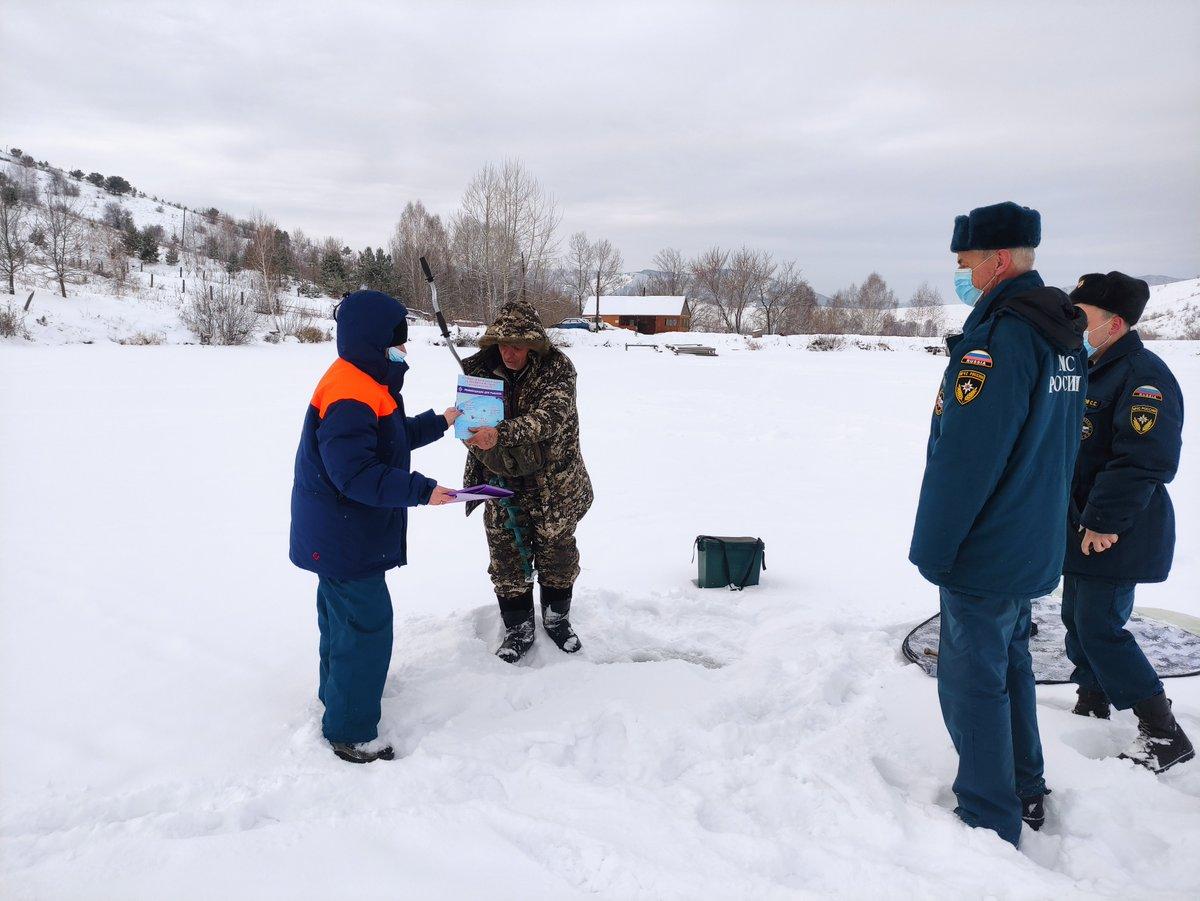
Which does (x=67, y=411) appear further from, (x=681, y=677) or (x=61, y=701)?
(x=681, y=677)

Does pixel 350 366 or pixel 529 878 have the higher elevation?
pixel 350 366

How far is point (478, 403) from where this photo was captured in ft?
9.41

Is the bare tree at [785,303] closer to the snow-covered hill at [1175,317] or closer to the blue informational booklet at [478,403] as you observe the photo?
the snow-covered hill at [1175,317]

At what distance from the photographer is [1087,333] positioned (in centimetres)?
260

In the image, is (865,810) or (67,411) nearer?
(865,810)

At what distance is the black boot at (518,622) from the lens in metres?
3.31

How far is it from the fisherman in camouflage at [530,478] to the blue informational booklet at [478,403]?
A: 6.1 inches

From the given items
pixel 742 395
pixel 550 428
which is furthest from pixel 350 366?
pixel 742 395

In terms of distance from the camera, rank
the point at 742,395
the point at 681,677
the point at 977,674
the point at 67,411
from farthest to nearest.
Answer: the point at 742,395 → the point at 67,411 → the point at 681,677 → the point at 977,674

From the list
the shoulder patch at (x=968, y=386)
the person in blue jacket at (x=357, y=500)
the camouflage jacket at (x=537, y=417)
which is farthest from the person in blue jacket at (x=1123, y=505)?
the person in blue jacket at (x=357, y=500)

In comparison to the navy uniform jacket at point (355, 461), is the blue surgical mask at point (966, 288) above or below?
above

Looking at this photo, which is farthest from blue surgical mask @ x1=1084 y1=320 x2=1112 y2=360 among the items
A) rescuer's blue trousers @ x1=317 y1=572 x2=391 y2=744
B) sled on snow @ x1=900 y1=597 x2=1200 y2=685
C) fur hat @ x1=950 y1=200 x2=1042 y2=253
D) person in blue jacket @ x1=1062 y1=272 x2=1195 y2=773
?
rescuer's blue trousers @ x1=317 y1=572 x2=391 y2=744

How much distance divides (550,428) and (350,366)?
97 cm

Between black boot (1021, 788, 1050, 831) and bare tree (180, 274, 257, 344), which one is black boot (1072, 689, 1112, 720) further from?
bare tree (180, 274, 257, 344)
